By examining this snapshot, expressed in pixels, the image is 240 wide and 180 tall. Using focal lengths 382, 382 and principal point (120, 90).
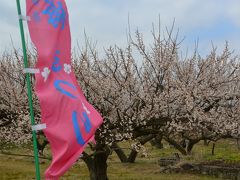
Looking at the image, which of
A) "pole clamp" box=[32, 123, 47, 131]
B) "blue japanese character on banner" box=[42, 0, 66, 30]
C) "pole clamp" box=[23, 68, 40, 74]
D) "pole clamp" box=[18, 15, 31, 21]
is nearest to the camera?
"pole clamp" box=[32, 123, 47, 131]

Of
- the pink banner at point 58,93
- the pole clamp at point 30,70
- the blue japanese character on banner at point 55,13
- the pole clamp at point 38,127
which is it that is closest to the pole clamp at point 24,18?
the pink banner at point 58,93

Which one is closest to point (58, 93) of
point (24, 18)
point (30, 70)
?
point (30, 70)

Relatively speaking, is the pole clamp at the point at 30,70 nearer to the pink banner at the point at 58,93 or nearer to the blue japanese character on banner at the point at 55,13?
the pink banner at the point at 58,93

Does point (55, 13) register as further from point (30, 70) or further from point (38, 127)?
point (38, 127)

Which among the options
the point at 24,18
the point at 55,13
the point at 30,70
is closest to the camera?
the point at 30,70

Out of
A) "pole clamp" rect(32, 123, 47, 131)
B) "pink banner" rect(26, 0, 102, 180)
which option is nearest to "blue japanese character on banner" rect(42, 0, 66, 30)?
"pink banner" rect(26, 0, 102, 180)

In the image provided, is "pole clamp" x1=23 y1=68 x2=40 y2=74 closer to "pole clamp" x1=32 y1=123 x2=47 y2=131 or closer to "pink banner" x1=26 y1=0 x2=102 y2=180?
"pink banner" x1=26 y1=0 x2=102 y2=180

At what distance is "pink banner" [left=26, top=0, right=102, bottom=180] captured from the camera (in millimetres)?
4598

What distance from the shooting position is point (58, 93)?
15.7 ft

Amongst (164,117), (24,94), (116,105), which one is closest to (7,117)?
(24,94)

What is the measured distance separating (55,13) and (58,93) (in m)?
1.14

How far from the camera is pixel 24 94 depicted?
39.7 feet

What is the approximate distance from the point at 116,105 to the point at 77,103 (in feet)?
16.8

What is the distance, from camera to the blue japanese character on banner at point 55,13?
5.07m
